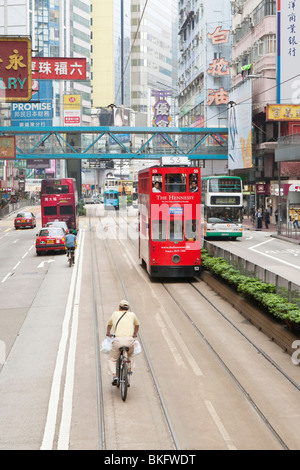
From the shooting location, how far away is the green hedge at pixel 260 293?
15.0m

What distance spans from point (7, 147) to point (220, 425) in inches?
1612

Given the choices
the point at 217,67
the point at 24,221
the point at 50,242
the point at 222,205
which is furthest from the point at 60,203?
the point at 217,67

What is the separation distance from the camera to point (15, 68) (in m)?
22.9

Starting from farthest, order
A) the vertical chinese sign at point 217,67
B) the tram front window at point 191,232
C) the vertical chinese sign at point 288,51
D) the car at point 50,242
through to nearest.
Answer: the vertical chinese sign at point 217,67
the vertical chinese sign at point 288,51
the car at point 50,242
the tram front window at point 191,232

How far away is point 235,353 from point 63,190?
116ft

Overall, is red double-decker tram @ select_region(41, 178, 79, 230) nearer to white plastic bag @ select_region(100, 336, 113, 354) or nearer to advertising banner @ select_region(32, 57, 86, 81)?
advertising banner @ select_region(32, 57, 86, 81)

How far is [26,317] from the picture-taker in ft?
63.2

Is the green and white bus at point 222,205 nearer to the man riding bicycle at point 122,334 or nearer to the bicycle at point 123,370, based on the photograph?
the man riding bicycle at point 122,334

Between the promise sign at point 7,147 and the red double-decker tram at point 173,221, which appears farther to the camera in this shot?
the promise sign at point 7,147

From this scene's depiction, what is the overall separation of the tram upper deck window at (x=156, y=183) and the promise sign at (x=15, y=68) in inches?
210

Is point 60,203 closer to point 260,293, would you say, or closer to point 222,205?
point 222,205

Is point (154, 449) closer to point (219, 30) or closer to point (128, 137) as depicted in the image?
point (219, 30)

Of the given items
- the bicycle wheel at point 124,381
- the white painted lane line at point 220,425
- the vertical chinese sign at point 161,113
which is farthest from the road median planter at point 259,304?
the vertical chinese sign at point 161,113

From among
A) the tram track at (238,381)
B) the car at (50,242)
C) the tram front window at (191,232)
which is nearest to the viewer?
the tram track at (238,381)
